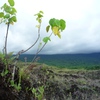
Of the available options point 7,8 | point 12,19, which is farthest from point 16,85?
point 7,8

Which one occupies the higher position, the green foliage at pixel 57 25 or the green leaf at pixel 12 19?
the green leaf at pixel 12 19

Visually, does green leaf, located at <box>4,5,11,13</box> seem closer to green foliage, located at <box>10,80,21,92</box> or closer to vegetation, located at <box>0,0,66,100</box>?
vegetation, located at <box>0,0,66,100</box>

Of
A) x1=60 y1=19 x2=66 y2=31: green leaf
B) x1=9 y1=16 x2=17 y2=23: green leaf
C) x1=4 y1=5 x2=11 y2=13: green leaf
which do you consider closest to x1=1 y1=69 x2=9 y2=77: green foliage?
x1=9 y1=16 x2=17 y2=23: green leaf

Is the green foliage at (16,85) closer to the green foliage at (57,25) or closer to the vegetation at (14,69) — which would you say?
the vegetation at (14,69)

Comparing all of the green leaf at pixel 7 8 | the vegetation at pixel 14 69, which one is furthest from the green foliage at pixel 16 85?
the green leaf at pixel 7 8

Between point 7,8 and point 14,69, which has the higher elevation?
point 7,8

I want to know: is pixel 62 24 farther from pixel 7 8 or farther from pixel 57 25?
pixel 7 8

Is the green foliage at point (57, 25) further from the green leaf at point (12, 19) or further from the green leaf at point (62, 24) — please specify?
the green leaf at point (12, 19)

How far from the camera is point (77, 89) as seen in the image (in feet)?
29.1

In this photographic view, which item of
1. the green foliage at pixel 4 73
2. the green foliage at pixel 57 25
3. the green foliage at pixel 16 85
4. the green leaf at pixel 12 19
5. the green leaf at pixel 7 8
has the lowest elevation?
the green foliage at pixel 16 85

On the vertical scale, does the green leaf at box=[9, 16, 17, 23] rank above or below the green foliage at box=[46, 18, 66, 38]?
above

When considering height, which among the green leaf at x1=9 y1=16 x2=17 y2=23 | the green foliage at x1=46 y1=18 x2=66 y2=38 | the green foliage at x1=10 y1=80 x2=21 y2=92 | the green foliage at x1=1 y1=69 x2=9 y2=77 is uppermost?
the green leaf at x1=9 y1=16 x2=17 y2=23

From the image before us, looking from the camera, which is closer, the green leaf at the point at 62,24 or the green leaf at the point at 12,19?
the green leaf at the point at 62,24

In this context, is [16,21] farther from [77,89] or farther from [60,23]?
[77,89]
